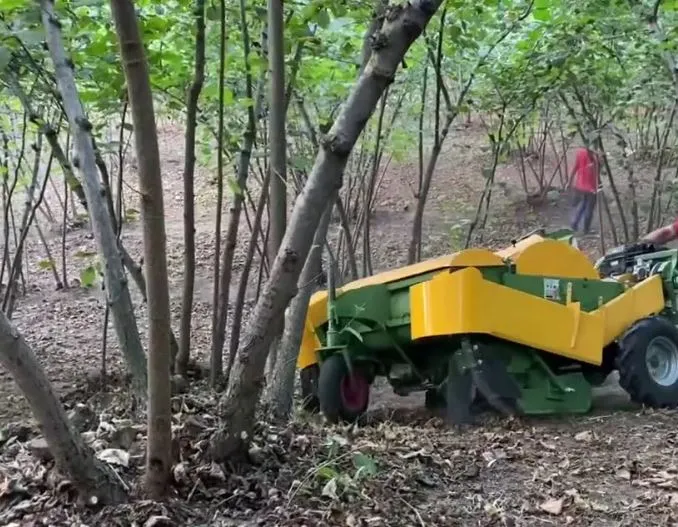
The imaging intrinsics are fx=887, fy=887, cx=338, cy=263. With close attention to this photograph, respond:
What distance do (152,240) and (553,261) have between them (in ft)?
14.8

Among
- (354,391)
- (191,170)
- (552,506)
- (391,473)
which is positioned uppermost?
(191,170)

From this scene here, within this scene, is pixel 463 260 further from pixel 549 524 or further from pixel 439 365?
pixel 549 524

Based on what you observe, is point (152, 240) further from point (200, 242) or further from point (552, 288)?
point (200, 242)

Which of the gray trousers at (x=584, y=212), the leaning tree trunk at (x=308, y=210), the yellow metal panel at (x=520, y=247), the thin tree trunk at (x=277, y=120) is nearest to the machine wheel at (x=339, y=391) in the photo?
the yellow metal panel at (x=520, y=247)

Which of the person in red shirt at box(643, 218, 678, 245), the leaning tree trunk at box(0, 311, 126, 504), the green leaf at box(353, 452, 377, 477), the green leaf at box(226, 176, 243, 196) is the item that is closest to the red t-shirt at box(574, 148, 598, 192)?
the person in red shirt at box(643, 218, 678, 245)

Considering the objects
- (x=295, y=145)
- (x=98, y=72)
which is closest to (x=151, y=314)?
(x=98, y=72)

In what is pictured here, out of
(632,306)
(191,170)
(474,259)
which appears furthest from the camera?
(632,306)

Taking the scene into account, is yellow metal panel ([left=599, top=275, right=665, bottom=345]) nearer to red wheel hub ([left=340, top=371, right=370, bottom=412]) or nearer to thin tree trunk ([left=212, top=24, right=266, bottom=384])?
red wheel hub ([left=340, top=371, right=370, bottom=412])

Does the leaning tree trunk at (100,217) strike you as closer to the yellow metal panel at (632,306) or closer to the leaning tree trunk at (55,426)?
the leaning tree trunk at (55,426)

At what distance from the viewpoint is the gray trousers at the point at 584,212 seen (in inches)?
622

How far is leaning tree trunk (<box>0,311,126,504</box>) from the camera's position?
8.38 ft

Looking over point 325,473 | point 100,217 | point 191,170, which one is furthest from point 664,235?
point 100,217

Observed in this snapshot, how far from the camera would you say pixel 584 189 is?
1559 cm

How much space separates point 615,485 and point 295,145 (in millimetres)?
7218
